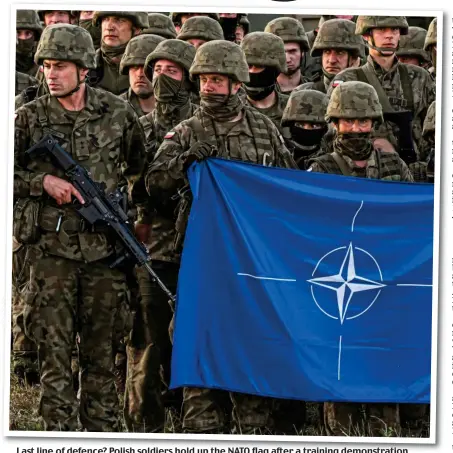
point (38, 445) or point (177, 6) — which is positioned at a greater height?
point (177, 6)

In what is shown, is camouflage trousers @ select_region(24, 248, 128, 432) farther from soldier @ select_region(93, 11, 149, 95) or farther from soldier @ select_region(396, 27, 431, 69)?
soldier @ select_region(396, 27, 431, 69)

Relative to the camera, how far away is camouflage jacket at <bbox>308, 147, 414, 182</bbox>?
13891 millimetres

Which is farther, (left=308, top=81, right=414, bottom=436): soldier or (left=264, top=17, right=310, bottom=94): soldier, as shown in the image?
(left=264, top=17, right=310, bottom=94): soldier

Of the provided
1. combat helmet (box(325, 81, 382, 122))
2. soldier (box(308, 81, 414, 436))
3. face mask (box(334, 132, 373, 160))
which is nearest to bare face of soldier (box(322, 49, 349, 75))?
soldier (box(308, 81, 414, 436))

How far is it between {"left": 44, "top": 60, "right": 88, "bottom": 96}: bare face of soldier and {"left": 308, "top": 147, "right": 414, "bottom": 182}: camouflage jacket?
6.15ft

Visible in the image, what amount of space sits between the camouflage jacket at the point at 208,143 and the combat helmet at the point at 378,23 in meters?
2.41

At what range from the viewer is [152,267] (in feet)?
46.3

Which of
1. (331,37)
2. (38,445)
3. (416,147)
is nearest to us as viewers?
(38,445)

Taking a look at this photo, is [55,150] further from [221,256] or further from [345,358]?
[345,358]

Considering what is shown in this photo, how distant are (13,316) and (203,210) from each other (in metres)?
2.67

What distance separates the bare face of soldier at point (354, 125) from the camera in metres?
14.0

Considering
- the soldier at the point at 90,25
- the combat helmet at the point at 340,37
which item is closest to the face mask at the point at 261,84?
the combat helmet at the point at 340,37

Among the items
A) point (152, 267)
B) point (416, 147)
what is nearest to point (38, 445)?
point (152, 267)

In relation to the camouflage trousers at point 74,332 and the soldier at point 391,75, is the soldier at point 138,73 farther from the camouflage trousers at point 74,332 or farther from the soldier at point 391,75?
the camouflage trousers at point 74,332
